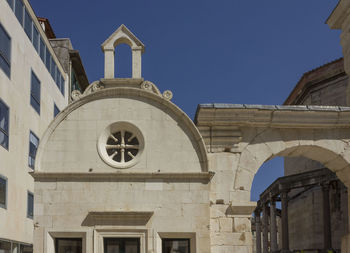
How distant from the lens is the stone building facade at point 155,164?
14703 millimetres

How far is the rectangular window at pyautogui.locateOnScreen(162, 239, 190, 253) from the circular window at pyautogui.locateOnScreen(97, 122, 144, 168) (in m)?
2.38

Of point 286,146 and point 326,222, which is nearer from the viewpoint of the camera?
point 286,146

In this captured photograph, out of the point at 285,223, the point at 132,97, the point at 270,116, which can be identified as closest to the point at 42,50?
the point at 132,97

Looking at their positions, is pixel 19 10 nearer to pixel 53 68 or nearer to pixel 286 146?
pixel 53 68

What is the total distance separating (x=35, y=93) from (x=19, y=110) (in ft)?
10.4

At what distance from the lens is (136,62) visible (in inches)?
636

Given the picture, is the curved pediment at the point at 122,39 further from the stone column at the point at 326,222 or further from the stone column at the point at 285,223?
the stone column at the point at 285,223

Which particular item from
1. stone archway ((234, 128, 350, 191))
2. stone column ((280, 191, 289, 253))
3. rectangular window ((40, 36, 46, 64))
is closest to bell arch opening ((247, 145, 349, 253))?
stone column ((280, 191, 289, 253))

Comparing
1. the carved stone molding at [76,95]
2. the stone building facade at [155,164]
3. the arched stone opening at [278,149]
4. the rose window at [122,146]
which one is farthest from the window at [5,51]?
the arched stone opening at [278,149]

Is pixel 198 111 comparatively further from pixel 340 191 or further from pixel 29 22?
pixel 340 191

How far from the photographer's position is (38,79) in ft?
89.8

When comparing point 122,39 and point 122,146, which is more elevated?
point 122,39

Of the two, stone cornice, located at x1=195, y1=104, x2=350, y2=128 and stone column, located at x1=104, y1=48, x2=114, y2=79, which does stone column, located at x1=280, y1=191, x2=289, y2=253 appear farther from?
stone column, located at x1=104, y1=48, x2=114, y2=79

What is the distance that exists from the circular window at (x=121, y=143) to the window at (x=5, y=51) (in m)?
7.92
